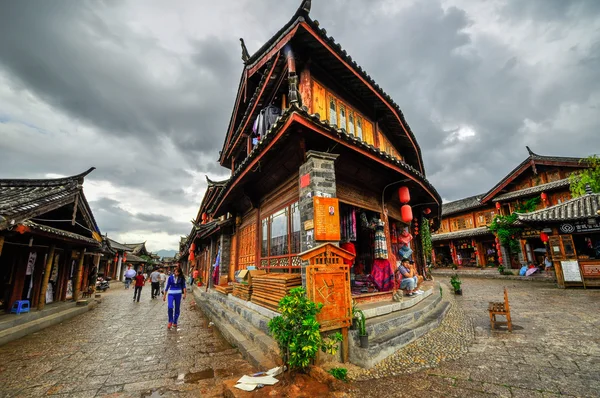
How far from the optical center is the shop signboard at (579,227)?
1141cm

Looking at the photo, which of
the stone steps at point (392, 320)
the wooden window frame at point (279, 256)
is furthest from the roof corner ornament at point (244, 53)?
the stone steps at point (392, 320)

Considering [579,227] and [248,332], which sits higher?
[579,227]

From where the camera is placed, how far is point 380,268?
24.7 ft

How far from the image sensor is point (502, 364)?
4.05 metres

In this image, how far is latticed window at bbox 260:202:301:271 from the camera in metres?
6.09

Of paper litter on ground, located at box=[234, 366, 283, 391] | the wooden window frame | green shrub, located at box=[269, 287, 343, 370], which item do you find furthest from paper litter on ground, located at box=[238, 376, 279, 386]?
the wooden window frame

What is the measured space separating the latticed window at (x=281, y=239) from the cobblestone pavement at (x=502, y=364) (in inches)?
114

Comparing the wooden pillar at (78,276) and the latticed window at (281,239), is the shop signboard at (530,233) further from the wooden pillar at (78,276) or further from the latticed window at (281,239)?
the wooden pillar at (78,276)

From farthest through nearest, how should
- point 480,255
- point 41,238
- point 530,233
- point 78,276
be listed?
1. point 480,255
2. point 530,233
3. point 78,276
4. point 41,238

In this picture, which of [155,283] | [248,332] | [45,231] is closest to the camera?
[248,332]

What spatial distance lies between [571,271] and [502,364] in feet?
41.3

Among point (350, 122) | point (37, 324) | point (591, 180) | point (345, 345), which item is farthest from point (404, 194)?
point (591, 180)

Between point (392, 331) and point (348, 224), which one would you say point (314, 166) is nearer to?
point (348, 224)

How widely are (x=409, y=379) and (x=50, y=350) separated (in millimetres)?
7423
